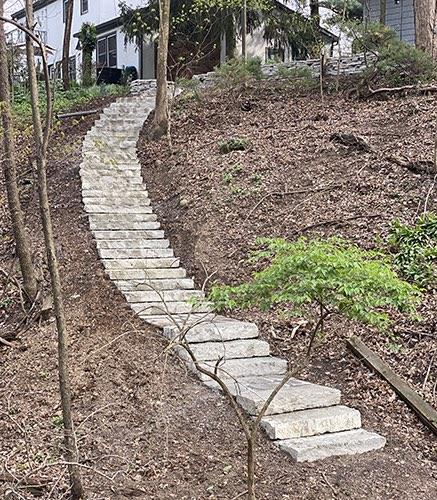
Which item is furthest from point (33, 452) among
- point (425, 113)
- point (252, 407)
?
point (425, 113)

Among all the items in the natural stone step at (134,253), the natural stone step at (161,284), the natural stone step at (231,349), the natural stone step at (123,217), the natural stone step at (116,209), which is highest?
the natural stone step at (116,209)

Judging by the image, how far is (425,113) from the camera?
1002cm

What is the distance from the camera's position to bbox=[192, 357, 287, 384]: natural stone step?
17.2 ft

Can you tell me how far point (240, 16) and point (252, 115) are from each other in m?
6.76

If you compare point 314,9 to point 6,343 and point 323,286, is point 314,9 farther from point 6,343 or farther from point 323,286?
point 323,286

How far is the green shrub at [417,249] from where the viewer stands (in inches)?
241

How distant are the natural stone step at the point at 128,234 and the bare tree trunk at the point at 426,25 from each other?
7484 millimetres

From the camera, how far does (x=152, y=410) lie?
4.64 meters

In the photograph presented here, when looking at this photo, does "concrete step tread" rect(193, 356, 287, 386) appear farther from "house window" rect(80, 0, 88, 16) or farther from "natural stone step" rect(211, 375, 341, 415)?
"house window" rect(80, 0, 88, 16)

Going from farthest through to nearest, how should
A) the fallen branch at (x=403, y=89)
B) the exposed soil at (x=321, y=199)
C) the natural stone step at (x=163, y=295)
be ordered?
the fallen branch at (x=403, y=89), the natural stone step at (x=163, y=295), the exposed soil at (x=321, y=199)

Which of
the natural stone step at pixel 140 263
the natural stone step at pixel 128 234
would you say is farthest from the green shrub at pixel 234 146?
the natural stone step at pixel 140 263

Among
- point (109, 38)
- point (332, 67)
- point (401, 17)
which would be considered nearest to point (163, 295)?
point (332, 67)

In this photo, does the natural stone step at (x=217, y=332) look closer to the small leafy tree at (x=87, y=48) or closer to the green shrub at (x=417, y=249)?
the green shrub at (x=417, y=249)

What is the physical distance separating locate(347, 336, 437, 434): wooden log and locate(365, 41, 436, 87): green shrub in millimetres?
7777
